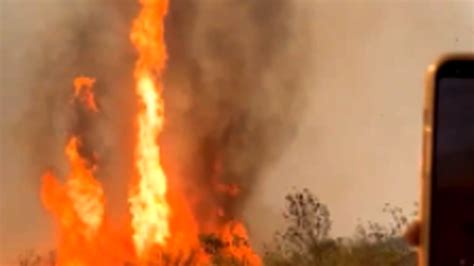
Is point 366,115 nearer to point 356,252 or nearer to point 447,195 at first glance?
point 356,252

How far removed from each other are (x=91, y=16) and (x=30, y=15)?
0.15ft

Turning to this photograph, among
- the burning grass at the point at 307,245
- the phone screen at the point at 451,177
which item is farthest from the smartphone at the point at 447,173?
the burning grass at the point at 307,245

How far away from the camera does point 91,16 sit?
568 mm

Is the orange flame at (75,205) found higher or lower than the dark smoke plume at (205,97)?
lower

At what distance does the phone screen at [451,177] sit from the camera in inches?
12.9

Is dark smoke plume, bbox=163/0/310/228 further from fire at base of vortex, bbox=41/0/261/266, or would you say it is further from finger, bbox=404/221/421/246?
finger, bbox=404/221/421/246

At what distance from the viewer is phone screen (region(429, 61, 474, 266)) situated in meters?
0.33

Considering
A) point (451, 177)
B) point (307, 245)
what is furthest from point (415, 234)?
point (307, 245)

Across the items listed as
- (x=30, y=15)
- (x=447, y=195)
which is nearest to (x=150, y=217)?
(x=30, y=15)

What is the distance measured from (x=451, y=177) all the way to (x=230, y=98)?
0.88 feet

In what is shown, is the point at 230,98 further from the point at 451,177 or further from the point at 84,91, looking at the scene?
the point at 451,177

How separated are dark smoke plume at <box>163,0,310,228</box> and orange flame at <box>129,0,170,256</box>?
10 millimetres

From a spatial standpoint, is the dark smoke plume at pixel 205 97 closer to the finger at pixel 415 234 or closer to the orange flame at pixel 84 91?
the orange flame at pixel 84 91

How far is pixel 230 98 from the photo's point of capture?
57cm
